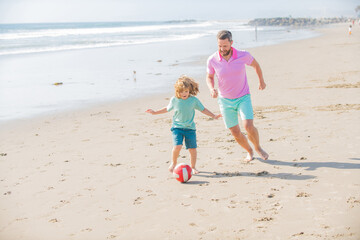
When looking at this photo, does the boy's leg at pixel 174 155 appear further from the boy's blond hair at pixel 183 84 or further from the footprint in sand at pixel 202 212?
the footprint in sand at pixel 202 212

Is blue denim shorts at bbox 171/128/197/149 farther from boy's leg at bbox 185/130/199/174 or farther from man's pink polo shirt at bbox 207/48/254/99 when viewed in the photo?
man's pink polo shirt at bbox 207/48/254/99

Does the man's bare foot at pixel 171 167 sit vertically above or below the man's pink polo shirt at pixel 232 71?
below

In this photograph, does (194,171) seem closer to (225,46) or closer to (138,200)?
(138,200)

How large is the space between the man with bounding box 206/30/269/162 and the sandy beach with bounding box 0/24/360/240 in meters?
0.58

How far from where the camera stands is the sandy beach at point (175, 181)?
395 cm

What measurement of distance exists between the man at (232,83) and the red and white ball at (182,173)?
3.30 ft

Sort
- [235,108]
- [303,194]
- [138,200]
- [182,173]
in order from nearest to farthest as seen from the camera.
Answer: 1. [303,194]
2. [138,200]
3. [182,173]
4. [235,108]

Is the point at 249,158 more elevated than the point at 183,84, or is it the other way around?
the point at 183,84

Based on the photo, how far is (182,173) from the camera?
16.7ft

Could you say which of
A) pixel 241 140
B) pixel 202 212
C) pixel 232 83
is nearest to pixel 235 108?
pixel 232 83

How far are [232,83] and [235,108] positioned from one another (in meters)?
0.37

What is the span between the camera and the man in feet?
17.5

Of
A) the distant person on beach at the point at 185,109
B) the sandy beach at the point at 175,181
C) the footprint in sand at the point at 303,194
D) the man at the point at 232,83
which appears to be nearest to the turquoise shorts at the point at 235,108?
the man at the point at 232,83

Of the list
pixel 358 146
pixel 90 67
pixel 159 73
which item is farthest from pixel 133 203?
Answer: pixel 90 67
